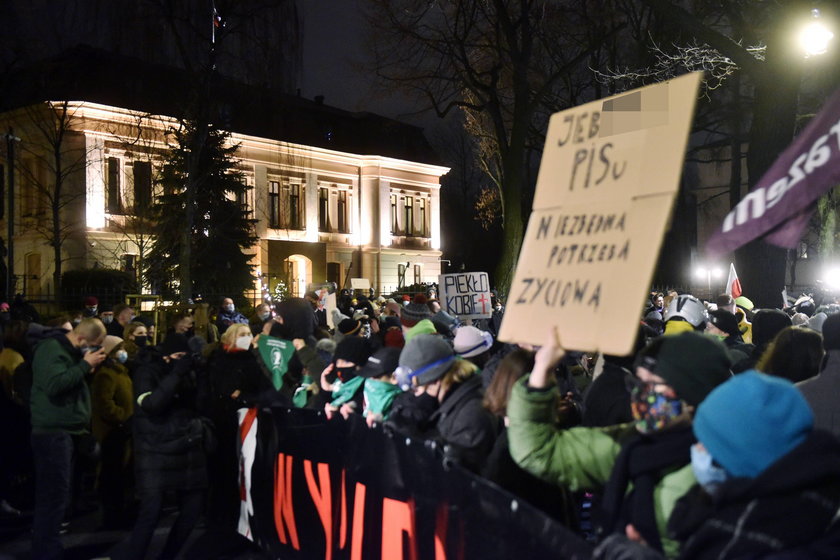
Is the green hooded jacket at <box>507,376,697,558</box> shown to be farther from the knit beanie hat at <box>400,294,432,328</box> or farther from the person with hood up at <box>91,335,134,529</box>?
the person with hood up at <box>91,335,134,529</box>

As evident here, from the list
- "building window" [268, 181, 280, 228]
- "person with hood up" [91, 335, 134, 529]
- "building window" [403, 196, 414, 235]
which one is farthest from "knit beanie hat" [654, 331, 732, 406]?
"building window" [403, 196, 414, 235]

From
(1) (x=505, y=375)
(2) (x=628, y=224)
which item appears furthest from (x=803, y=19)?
(2) (x=628, y=224)

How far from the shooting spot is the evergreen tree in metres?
32.6

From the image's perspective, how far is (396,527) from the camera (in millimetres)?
3945

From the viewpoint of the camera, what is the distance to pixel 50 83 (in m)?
25.8

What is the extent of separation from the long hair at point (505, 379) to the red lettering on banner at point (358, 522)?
865 mm

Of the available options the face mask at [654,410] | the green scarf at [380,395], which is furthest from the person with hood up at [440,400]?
the face mask at [654,410]

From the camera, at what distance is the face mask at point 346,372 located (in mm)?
6164

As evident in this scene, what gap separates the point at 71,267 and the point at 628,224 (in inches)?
1506

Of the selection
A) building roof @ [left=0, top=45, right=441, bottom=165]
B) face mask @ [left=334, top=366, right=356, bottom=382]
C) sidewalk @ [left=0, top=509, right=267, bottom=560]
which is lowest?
sidewalk @ [left=0, top=509, right=267, bottom=560]

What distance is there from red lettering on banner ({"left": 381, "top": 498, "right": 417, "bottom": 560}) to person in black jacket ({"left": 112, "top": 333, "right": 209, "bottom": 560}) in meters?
2.44

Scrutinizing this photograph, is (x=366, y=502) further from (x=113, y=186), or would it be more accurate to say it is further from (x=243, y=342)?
(x=113, y=186)

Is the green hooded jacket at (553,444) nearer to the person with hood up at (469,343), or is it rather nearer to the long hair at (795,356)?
the long hair at (795,356)

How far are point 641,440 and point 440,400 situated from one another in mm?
1827
